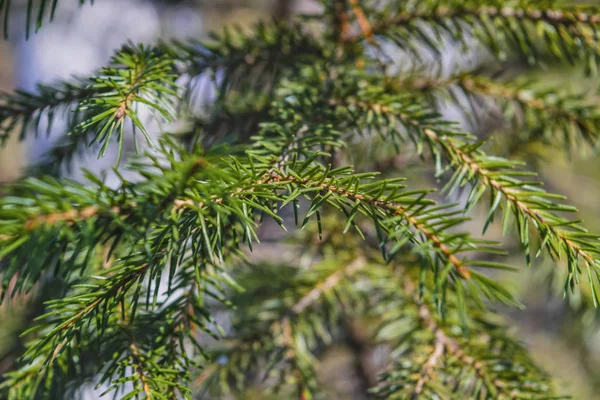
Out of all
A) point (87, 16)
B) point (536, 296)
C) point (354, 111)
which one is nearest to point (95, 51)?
point (87, 16)

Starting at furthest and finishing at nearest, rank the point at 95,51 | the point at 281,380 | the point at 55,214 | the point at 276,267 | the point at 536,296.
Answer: the point at 95,51
the point at 536,296
the point at 276,267
the point at 281,380
the point at 55,214

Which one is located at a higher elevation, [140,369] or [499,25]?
[499,25]

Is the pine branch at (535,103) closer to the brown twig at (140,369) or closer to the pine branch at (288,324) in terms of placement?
the pine branch at (288,324)

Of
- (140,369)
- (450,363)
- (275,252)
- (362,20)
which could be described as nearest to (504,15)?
(362,20)

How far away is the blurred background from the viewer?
1.96 ft

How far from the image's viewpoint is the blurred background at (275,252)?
1.96 feet

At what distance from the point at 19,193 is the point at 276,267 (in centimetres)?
41

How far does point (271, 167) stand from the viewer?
300 mm

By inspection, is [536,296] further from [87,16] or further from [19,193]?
[87,16]

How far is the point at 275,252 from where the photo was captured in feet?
4.04

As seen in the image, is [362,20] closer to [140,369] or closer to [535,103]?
[535,103]

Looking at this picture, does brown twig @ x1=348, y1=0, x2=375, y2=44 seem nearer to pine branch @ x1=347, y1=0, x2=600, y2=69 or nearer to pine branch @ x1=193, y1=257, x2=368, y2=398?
pine branch @ x1=347, y1=0, x2=600, y2=69

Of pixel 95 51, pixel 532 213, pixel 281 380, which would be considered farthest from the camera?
pixel 95 51

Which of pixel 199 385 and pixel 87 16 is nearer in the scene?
pixel 199 385
